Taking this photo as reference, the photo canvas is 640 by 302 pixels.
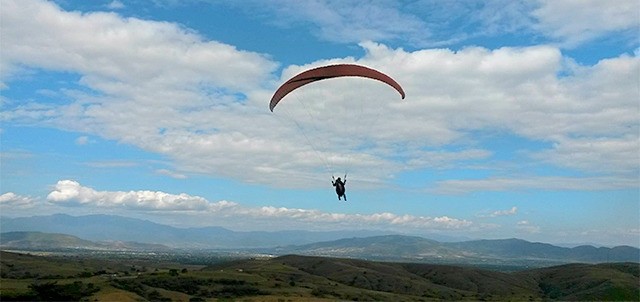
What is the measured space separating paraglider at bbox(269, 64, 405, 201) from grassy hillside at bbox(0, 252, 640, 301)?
50674 mm

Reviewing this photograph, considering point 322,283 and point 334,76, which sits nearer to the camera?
point 334,76

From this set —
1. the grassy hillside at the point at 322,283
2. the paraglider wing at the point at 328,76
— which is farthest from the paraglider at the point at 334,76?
the grassy hillside at the point at 322,283

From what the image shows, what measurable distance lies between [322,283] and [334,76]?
100 meters

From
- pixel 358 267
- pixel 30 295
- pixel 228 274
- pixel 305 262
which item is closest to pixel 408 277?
pixel 358 267

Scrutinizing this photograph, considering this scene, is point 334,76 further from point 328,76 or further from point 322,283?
point 322,283

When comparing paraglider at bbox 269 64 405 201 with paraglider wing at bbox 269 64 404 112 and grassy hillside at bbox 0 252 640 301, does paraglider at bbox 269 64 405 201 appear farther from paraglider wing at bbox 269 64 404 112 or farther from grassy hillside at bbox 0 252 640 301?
grassy hillside at bbox 0 252 640 301

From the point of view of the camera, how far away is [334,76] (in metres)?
47.3

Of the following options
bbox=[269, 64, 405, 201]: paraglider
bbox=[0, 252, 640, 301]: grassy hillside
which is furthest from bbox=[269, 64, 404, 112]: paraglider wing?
bbox=[0, 252, 640, 301]: grassy hillside

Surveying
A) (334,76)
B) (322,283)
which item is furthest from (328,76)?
(322,283)

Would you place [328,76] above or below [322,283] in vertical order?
above

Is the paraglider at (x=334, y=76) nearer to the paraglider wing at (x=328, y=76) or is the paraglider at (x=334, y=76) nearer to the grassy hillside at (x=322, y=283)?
the paraglider wing at (x=328, y=76)

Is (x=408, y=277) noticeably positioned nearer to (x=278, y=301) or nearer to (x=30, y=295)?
(x=278, y=301)

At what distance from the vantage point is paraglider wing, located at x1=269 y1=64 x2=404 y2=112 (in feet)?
156

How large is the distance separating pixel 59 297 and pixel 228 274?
53.6m
